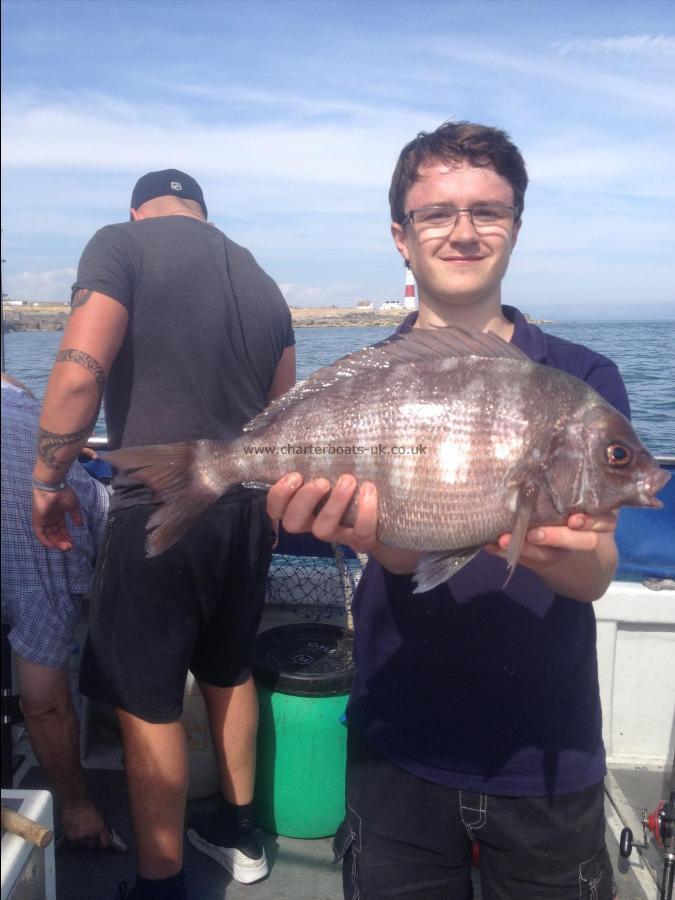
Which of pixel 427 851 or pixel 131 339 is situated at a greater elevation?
pixel 131 339

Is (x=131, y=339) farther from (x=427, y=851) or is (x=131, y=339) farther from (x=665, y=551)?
(x=665, y=551)

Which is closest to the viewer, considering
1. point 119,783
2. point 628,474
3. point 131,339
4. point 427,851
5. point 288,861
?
point 628,474

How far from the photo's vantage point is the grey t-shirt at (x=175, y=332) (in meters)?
2.71

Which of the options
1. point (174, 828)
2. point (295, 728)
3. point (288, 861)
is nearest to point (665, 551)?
point (295, 728)

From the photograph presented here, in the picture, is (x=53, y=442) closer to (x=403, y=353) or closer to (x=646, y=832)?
(x=403, y=353)

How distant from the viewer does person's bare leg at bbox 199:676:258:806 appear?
316 cm

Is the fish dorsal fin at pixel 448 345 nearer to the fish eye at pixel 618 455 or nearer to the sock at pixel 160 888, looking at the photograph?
the fish eye at pixel 618 455

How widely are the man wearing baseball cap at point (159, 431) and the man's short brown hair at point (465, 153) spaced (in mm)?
922

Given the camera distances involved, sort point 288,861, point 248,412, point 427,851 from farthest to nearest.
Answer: point 288,861, point 248,412, point 427,851

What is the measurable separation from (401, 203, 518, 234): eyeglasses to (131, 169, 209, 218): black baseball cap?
145cm

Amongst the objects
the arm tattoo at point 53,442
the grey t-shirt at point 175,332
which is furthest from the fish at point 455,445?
the grey t-shirt at point 175,332

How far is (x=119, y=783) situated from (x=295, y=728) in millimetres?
1064

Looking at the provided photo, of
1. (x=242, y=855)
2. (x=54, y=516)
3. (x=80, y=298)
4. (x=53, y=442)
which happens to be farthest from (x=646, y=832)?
(x=80, y=298)

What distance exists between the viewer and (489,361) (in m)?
2.00
